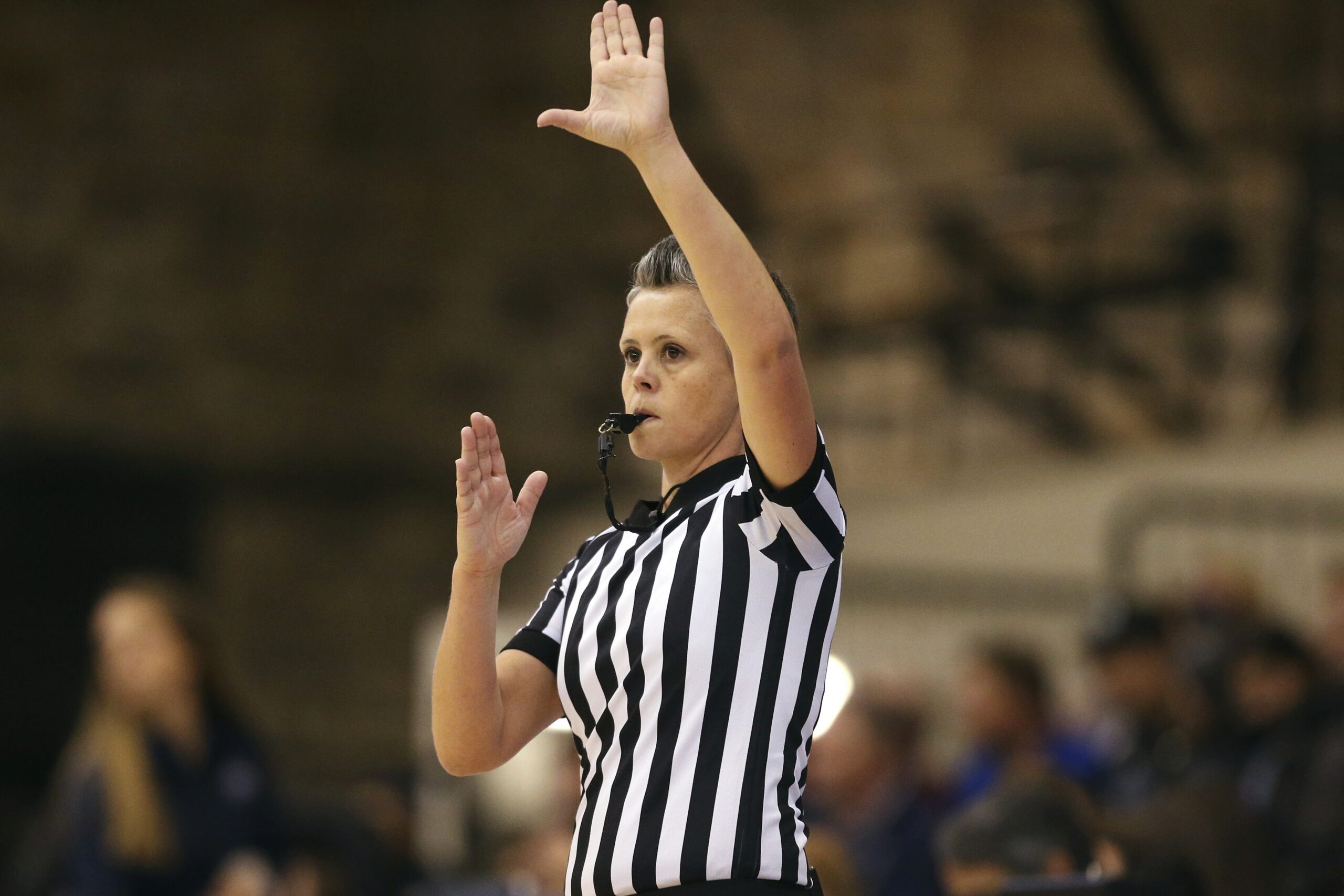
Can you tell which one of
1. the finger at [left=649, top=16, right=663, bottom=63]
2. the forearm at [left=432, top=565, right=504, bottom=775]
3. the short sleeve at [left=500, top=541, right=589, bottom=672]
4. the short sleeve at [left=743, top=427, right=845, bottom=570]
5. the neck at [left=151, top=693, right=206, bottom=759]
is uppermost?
the finger at [left=649, top=16, right=663, bottom=63]

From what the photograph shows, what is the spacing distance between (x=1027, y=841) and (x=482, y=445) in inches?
63.7

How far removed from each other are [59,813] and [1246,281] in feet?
20.9

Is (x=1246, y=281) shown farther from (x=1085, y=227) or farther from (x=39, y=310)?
(x=39, y=310)

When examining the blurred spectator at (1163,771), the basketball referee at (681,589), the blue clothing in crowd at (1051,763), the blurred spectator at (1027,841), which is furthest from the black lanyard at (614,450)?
the blue clothing in crowd at (1051,763)

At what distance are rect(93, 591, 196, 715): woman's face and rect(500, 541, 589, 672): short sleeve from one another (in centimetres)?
266

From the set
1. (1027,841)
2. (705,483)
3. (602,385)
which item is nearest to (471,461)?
(705,483)

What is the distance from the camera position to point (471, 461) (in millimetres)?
1976

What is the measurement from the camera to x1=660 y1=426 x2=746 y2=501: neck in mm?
2043

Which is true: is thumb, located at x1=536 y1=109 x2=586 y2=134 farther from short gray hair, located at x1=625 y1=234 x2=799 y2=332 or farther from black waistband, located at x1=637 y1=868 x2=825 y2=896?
black waistband, located at x1=637 y1=868 x2=825 y2=896

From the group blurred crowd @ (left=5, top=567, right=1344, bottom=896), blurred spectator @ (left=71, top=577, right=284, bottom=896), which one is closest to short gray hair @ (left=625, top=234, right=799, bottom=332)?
blurred crowd @ (left=5, top=567, right=1344, bottom=896)

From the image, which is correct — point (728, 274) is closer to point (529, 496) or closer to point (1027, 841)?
point (529, 496)

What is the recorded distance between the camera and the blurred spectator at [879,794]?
5.26 metres

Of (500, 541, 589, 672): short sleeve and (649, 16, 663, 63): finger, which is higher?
(649, 16, 663, 63): finger

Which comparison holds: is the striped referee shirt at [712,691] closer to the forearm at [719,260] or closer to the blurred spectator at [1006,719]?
the forearm at [719,260]
